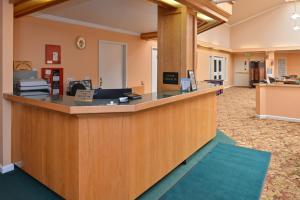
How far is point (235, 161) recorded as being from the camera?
3490 mm

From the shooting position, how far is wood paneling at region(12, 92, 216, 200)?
6.93ft

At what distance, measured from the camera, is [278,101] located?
6316 mm

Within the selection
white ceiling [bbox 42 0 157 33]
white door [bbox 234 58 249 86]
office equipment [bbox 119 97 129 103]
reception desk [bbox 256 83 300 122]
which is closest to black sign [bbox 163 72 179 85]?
white ceiling [bbox 42 0 157 33]

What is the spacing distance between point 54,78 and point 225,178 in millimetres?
3873

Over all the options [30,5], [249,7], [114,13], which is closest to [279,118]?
[114,13]

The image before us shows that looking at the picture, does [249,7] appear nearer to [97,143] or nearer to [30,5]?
[30,5]

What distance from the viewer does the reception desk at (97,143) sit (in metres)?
2.10

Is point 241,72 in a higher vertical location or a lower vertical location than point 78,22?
lower

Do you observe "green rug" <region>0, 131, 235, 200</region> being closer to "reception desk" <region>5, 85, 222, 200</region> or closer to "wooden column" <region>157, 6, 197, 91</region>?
"reception desk" <region>5, 85, 222, 200</region>

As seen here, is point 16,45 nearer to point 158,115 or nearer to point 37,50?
point 37,50

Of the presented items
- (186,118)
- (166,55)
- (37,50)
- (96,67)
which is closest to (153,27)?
(96,67)

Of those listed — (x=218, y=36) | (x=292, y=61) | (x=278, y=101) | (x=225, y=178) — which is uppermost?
(x=218, y=36)

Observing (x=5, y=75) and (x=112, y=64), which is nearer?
(x=5, y=75)

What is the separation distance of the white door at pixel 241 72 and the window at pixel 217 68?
6.66ft
